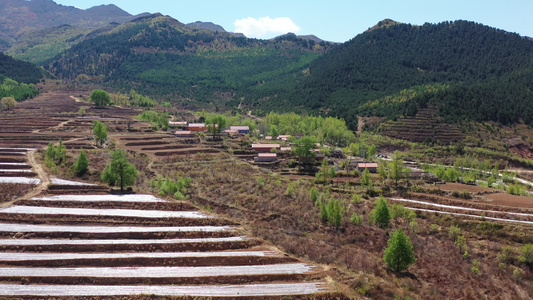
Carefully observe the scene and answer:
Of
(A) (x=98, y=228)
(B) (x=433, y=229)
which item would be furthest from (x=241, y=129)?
(A) (x=98, y=228)

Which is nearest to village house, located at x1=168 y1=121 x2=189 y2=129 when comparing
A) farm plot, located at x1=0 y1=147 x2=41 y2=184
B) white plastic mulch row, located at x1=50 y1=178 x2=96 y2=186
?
farm plot, located at x1=0 y1=147 x2=41 y2=184

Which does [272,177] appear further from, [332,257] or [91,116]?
[91,116]

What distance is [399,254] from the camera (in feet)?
110

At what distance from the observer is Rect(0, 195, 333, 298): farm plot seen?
94.1ft

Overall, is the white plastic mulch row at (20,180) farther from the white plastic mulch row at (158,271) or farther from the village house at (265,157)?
the village house at (265,157)

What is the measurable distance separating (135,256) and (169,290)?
635 cm

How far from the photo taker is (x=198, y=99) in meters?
195

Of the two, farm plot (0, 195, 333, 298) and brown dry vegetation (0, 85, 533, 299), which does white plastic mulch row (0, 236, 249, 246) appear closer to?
farm plot (0, 195, 333, 298)

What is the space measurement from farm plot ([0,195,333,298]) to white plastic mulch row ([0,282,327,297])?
0.07 meters

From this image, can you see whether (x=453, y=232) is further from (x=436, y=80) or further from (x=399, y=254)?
(x=436, y=80)

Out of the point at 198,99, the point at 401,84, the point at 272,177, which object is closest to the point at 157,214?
the point at 272,177

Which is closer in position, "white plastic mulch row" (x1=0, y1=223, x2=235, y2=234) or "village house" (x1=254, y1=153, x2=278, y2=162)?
"white plastic mulch row" (x1=0, y1=223, x2=235, y2=234)

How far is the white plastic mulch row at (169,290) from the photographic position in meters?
27.6

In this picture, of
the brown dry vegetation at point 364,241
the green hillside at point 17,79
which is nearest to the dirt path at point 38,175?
the brown dry vegetation at point 364,241
